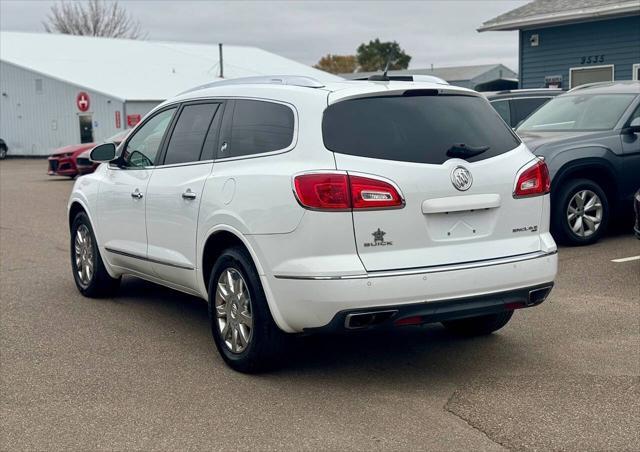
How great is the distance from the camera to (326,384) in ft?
17.7

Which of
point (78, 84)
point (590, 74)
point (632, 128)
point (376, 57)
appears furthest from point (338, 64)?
point (632, 128)

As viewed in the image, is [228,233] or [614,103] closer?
[228,233]

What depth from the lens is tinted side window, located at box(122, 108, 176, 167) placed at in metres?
6.82

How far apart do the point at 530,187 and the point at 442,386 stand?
128cm

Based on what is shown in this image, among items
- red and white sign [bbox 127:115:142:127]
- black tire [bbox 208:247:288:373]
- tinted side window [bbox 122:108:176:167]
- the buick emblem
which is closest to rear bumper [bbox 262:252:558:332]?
black tire [bbox 208:247:288:373]

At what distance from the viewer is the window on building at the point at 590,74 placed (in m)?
21.3

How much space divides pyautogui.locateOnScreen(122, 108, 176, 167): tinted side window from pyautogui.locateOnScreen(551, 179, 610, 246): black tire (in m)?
4.79

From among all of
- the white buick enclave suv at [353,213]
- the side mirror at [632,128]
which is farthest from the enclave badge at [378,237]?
the side mirror at [632,128]

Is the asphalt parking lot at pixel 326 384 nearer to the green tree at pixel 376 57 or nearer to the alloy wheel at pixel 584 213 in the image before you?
the alloy wheel at pixel 584 213

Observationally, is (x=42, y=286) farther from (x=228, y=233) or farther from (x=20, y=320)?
(x=228, y=233)

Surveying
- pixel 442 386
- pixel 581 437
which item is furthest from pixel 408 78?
pixel 581 437

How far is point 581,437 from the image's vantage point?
445cm

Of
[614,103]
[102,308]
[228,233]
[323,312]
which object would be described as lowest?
[102,308]

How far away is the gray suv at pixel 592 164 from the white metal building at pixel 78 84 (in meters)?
31.9
